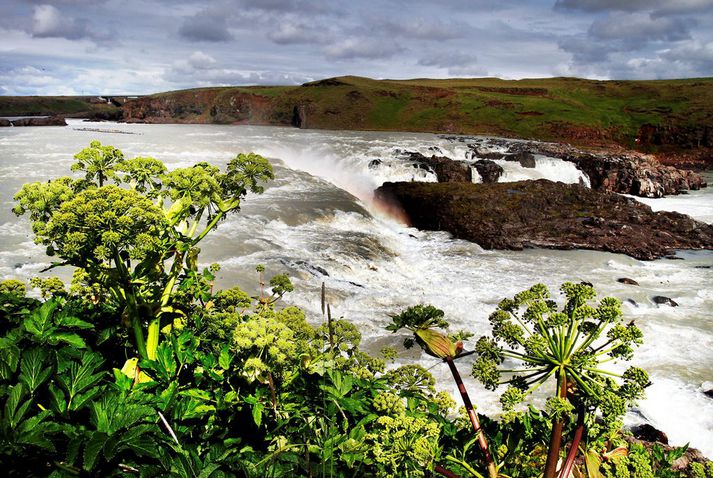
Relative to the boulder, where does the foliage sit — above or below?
above

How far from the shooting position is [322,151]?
161 ft

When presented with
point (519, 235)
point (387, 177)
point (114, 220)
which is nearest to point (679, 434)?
point (114, 220)

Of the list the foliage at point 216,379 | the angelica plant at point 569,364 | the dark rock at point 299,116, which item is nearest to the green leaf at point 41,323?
the foliage at point 216,379

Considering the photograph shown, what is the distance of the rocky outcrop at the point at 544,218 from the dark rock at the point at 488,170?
896 centimetres

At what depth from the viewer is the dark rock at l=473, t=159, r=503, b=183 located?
39781 mm

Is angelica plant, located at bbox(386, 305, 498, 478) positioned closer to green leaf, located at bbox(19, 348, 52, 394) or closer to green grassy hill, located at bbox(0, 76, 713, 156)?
green leaf, located at bbox(19, 348, 52, 394)

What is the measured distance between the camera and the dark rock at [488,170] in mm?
39781

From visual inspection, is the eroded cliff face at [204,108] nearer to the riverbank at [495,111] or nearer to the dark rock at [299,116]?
the riverbank at [495,111]

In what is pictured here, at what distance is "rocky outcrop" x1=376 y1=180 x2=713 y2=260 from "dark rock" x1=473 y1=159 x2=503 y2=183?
8.96 m

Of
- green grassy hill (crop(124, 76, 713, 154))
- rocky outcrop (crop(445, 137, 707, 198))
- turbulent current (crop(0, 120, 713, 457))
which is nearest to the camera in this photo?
turbulent current (crop(0, 120, 713, 457))

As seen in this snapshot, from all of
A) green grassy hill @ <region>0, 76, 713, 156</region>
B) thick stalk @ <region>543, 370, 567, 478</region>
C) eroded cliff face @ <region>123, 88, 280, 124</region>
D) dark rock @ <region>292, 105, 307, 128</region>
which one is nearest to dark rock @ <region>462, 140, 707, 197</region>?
green grassy hill @ <region>0, 76, 713, 156</region>

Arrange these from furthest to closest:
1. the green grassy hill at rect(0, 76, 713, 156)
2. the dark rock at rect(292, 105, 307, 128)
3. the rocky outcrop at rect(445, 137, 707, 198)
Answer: the dark rock at rect(292, 105, 307, 128), the green grassy hill at rect(0, 76, 713, 156), the rocky outcrop at rect(445, 137, 707, 198)

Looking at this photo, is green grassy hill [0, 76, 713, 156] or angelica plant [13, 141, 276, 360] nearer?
angelica plant [13, 141, 276, 360]

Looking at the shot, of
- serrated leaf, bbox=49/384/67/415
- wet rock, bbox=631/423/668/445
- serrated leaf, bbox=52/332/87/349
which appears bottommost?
wet rock, bbox=631/423/668/445
